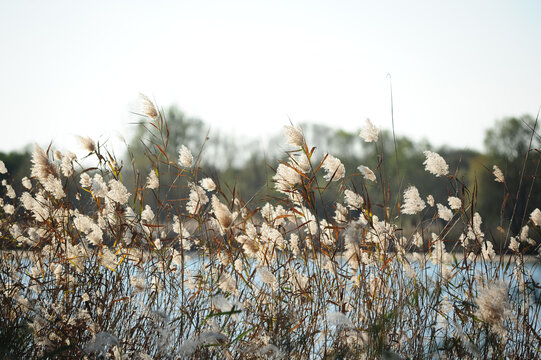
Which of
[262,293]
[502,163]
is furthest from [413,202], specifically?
[502,163]

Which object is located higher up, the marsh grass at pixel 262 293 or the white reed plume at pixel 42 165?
the white reed plume at pixel 42 165

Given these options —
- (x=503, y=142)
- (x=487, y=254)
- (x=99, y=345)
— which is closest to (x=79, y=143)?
(x=99, y=345)

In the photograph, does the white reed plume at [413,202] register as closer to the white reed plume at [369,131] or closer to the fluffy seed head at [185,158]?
the white reed plume at [369,131]

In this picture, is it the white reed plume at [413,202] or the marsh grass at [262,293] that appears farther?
the white reed plume at [413,202]

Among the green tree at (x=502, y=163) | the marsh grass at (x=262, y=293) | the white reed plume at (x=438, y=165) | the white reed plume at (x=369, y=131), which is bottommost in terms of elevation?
the green tree at (x=502, y=163)

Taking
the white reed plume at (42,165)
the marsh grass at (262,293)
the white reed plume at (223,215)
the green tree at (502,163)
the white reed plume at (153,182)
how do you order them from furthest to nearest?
the green tree at (502,163) < the white reed plume at (153,182) < the white reed plume at (42,165) < the marsh grass at (262,293) < the white reed plume at (223,215)

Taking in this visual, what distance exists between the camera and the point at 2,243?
412cm

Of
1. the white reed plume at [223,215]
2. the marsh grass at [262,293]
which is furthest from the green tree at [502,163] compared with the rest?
the white reed plume at [223,215]

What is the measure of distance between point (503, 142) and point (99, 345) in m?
18.0

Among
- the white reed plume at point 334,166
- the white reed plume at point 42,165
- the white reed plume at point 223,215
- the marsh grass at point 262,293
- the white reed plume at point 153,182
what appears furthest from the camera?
the white reed plume at point 153,182

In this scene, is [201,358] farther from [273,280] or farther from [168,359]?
[273,280]

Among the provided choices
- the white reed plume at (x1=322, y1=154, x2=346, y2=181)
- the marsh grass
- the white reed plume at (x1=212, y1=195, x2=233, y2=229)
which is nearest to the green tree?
the marsh grass

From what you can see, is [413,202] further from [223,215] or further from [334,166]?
[223,215]

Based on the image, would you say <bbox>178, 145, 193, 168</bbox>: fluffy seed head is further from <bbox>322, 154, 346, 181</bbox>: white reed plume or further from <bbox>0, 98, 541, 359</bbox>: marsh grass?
<bbox>322, 154, 346, 181</bbox>: white reed plume
